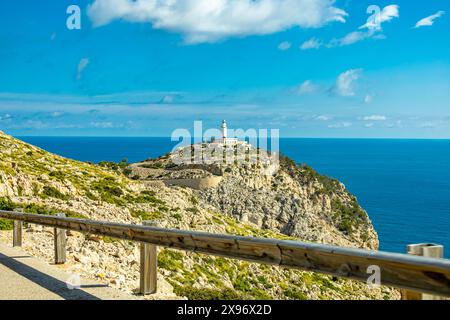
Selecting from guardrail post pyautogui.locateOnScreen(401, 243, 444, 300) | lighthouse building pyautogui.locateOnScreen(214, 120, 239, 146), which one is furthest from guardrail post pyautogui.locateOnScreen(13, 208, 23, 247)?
lighthouse building pyautogui.locateOnScreen(214, 120, 239, 146)

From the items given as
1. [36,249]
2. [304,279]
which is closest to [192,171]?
[304,279]

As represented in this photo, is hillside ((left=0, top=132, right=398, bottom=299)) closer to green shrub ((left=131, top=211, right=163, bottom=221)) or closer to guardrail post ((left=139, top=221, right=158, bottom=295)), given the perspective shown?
green shrub ((left=131, top=211, right=163, bottom=221))

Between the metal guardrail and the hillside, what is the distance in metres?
0.79

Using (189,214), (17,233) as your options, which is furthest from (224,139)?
(17,233)

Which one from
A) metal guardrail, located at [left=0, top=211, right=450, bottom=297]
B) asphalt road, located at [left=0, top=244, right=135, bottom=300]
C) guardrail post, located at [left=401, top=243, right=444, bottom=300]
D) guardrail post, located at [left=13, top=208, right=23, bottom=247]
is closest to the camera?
metal guardrail, located at [left=0, top=211, right=450, bottom=297]

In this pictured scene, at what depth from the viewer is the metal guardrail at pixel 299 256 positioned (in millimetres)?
4195

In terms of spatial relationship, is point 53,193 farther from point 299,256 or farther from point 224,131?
A: point 224,131

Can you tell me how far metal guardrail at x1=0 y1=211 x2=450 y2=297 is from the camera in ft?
13.8

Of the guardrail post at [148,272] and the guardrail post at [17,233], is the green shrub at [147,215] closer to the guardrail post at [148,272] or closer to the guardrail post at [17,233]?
the guardrail post at [17,233]

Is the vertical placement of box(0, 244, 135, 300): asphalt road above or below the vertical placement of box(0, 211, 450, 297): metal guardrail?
below

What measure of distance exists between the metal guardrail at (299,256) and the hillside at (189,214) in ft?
2.58

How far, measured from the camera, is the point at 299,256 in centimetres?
541

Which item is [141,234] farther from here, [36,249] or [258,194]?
[258,194]

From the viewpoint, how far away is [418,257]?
4.24 metres
